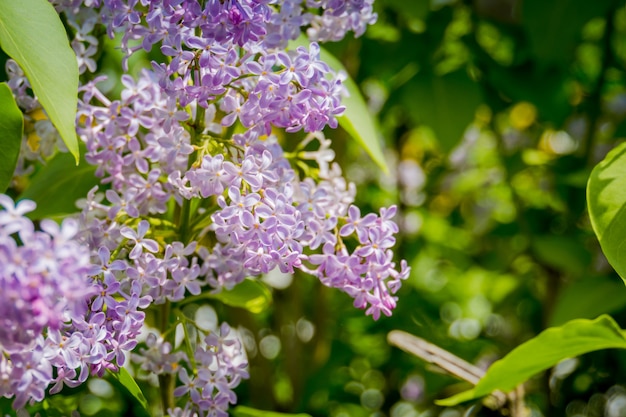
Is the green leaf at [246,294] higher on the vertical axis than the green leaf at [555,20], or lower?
higher

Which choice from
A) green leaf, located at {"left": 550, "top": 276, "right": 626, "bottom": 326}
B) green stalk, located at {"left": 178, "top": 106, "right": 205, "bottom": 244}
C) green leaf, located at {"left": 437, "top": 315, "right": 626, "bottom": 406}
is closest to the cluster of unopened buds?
green stalk, located at {"left": 178, "top": 106, "right": 205, "bottom": 244}

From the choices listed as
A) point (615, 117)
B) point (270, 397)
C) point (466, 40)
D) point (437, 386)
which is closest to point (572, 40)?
point (466, 40)

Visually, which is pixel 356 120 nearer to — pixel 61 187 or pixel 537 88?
pixel 61 187

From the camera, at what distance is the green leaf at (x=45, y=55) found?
1.95 feet

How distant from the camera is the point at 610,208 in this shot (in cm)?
68

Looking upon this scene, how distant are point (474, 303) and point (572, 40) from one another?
70cm

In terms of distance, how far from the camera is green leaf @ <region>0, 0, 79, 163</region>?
593mm

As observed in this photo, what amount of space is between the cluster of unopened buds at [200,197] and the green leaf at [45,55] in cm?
6

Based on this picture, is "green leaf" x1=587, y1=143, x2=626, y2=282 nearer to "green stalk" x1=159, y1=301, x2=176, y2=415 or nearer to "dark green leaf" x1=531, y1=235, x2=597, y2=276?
"green stalk" x1=159, y1=301, x2=176, y2=415

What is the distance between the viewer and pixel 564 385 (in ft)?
4.59

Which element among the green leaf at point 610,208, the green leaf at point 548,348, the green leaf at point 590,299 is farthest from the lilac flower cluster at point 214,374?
the green leaf at point 590,299

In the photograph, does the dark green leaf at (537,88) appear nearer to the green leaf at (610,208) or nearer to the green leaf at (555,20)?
the green leaf at (555,20)

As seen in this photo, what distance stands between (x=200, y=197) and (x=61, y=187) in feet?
0.68

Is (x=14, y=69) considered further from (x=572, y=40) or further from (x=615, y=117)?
(x=615, y=117)
